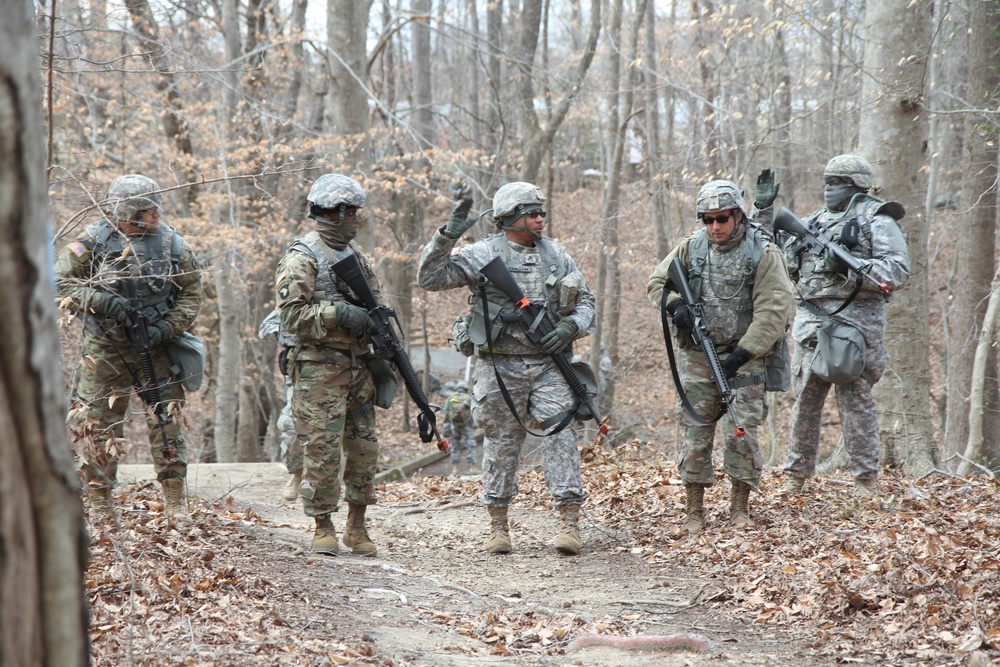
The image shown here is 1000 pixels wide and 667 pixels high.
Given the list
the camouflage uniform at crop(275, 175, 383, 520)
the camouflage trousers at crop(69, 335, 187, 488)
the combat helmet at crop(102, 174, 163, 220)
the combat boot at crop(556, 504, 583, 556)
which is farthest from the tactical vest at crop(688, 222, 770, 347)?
the combat helmet at crop(102, 174, 163, 220)

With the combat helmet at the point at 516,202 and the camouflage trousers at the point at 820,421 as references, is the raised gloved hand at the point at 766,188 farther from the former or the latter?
the combat helmet at the point at 516,202

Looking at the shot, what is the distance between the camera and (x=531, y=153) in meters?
15.6

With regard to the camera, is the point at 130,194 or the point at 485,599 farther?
the point at 130,194

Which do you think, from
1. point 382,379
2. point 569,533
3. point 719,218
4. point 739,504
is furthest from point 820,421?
point 382,379

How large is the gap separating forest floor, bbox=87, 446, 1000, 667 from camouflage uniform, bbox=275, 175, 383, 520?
1.92 ft

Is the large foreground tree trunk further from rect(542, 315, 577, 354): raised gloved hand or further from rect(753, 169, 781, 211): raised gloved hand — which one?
rect(753, 169, 781, 211): raised gloved hand

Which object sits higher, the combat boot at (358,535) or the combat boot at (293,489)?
the combat boot at (358,535)

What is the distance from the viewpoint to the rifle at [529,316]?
6.16m

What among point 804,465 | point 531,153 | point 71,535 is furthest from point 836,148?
point 71,535

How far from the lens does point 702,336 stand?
6137 millimetres

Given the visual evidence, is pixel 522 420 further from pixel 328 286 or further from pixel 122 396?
pixel 122 396

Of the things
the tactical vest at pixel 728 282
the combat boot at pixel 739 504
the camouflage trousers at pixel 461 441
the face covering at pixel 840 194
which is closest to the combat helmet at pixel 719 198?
the tactical vest at pixel 728 282

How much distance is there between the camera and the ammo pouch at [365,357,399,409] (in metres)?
6.06

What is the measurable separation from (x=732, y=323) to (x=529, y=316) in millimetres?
1420
